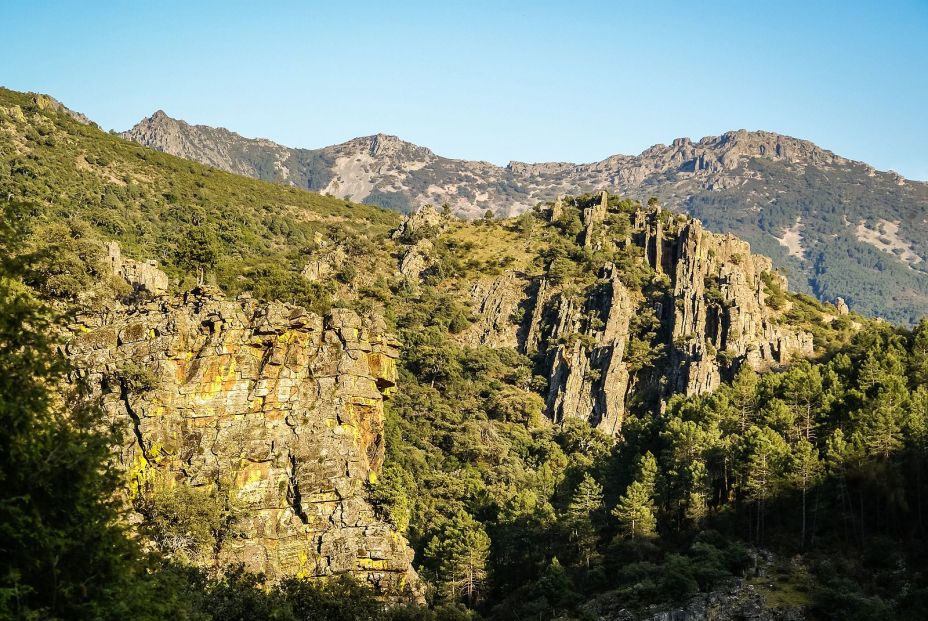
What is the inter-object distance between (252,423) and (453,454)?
3296 centimetres

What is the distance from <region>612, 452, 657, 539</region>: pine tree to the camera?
60188 mm

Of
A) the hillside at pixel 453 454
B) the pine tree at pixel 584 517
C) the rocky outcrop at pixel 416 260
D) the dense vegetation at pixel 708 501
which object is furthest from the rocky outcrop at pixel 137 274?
the rocky outcrop at pixel 416 260

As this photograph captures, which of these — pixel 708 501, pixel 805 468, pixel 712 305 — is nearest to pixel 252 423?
pixel 708 501

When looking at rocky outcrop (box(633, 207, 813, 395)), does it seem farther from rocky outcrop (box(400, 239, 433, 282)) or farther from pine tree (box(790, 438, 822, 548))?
rocky outcrop (box(400, 239, 433, 282))

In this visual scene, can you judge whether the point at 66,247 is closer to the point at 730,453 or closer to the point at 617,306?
the point at 730,453

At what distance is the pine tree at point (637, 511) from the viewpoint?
60188 mm

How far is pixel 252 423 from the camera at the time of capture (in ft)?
179

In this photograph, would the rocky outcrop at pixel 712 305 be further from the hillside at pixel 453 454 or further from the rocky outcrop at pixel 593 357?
the rocky outcrop at pixel 593 357

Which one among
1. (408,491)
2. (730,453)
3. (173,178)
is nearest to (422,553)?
(408,491)

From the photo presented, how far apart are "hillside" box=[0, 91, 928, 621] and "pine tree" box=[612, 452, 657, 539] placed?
0.20 metres

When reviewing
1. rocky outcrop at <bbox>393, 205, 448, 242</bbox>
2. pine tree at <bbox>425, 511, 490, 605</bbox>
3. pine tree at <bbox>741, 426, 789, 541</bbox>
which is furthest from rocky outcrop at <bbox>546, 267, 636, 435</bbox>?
pine tree at <bbox>425, 511, 490, 605</bbox>

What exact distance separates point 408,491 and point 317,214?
97.1m

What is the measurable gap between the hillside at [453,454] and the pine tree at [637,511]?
20 centimetres

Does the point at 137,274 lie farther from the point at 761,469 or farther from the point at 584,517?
the point at 761,469
